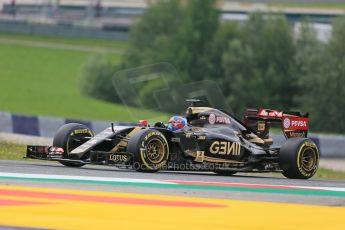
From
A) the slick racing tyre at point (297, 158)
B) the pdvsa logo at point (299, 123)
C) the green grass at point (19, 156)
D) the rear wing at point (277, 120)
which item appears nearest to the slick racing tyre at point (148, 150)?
the slick racing tyre at point (297, 158)

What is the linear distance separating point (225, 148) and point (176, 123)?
0.96m

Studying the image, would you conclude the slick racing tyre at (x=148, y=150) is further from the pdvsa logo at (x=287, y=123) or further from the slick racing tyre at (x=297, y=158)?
the pdvsa logo at (x=287, y=123)

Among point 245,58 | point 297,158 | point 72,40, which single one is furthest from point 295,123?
point 72,40

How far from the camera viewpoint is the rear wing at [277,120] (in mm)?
16859

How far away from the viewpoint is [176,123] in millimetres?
15703

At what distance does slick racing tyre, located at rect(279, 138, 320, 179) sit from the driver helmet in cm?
181

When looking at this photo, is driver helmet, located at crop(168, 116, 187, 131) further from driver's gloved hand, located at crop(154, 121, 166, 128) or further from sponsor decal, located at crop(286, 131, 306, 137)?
sponsor decal, located at crop(286, 131, 306, 137)

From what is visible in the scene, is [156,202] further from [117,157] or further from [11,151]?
[11,151]

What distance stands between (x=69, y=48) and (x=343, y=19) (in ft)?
89.6

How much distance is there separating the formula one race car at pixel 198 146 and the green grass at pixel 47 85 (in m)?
27.9

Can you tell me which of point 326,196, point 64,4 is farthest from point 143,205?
point 64,4

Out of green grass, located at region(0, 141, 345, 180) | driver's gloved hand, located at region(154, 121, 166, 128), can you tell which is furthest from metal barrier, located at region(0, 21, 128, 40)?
driver's gloved hand, located at region(154, 121, 166, 128)

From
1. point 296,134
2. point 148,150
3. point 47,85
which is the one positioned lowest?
point 148,150

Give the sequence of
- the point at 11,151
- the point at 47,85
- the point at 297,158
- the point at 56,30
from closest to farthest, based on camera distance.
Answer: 1. the point at 297,158
2. the point at 11,151
3. the point at 47,85
4. the point at 56,30
